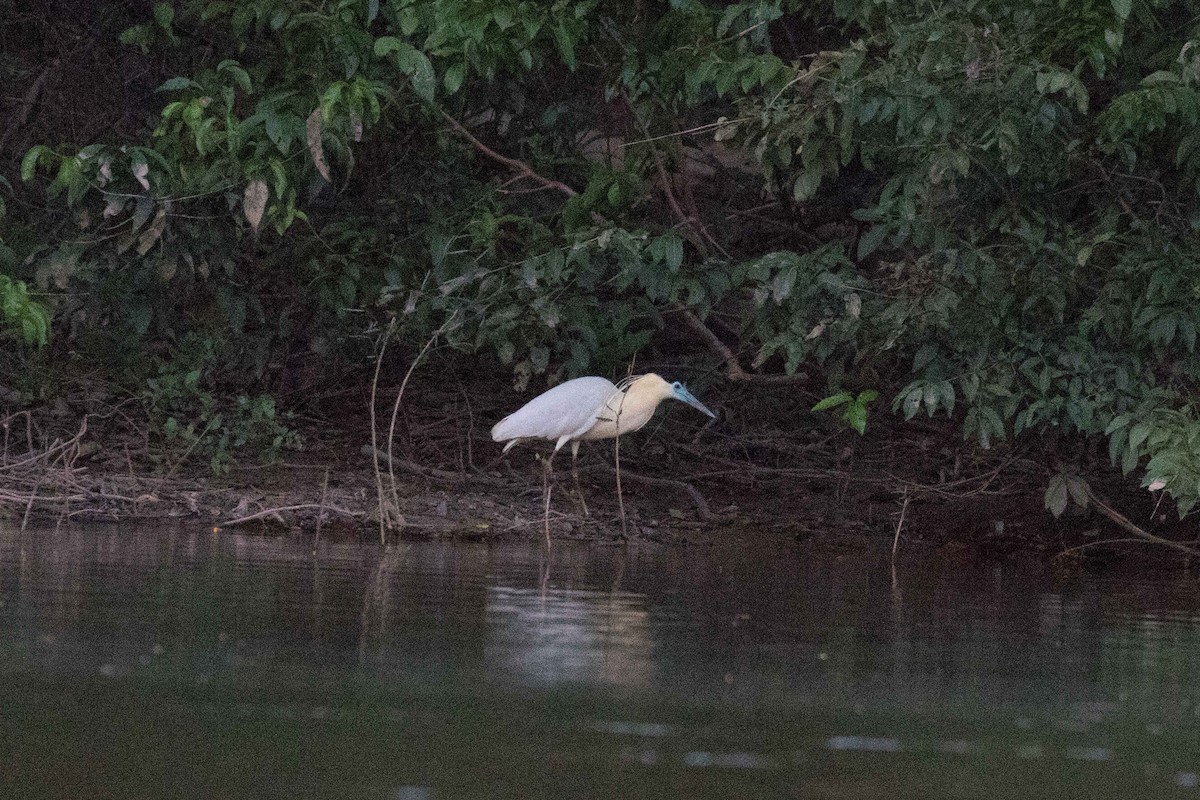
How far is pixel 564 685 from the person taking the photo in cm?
499

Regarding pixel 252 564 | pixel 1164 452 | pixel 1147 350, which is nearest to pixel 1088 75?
pixel 1147 350

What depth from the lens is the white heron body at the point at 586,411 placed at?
1049 cm

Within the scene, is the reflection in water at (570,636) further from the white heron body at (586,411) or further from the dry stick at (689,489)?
the dry stick at (689,489)

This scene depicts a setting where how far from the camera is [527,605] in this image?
6.81m

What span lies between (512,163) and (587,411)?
137cm

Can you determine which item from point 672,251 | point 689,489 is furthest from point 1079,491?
point 689,489

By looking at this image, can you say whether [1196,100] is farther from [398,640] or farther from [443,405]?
[443,405]

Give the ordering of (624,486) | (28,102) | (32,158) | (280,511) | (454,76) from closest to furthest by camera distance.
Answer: (454,76), (32,158), (280,511), (624,486), (28,102)

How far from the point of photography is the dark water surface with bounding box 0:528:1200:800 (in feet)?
12.9

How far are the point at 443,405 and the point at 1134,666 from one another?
22.7 ft

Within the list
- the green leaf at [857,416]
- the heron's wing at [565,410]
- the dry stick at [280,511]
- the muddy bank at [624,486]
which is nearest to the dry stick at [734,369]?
the heron's wing at [565,410]

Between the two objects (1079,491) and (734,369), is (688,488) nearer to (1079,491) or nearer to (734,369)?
(734,369)

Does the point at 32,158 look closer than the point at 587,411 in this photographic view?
Yes

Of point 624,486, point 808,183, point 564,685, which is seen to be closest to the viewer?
point 564,685
